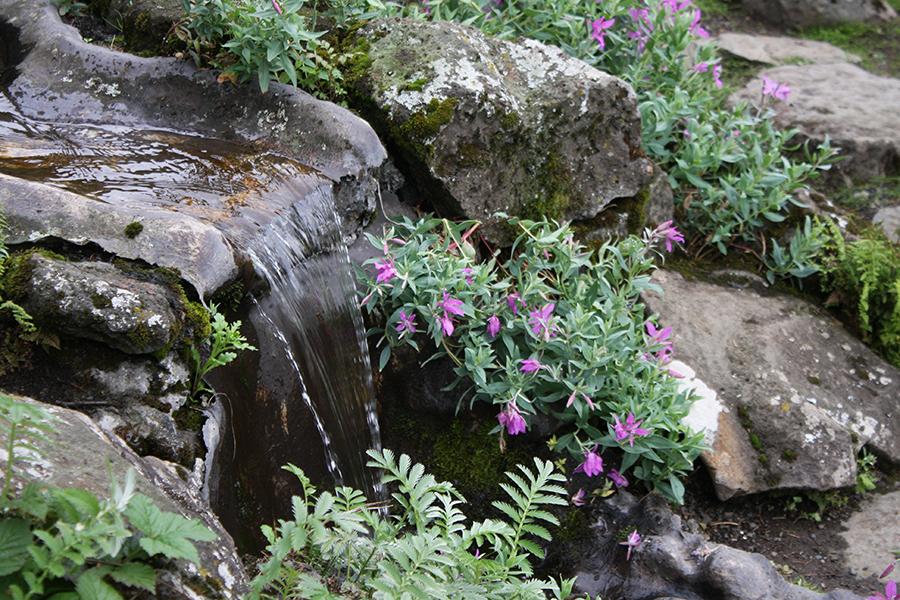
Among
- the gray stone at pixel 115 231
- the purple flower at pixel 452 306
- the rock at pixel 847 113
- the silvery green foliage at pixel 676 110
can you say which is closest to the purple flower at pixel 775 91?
the silvery green foliage at pixel 676 110

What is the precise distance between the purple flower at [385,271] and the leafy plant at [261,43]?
3.11 feet

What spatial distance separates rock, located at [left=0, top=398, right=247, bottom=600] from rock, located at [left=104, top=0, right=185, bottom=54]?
2570mm

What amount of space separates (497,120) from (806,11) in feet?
17.7

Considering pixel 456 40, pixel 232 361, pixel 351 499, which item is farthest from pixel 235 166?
pixel 351 499

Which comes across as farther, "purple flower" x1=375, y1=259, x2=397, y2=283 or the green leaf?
"purple flower" x1=375, y1=259, x2=397, y2=283

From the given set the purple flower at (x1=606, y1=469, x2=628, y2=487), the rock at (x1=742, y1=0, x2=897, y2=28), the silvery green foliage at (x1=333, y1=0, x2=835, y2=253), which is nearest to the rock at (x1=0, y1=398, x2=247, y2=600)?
the purple flower at (x1=606, y1=469, x2=628, y2=487)

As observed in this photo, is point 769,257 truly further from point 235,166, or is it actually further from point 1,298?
point 1,298

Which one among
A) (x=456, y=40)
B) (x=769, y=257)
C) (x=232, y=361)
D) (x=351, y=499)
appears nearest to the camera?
(x=351, y=499)

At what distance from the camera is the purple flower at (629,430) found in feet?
13.0

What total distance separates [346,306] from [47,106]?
1.66 m

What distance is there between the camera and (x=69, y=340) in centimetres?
293

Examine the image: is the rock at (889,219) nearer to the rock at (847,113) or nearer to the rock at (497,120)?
the rock at (847,113)

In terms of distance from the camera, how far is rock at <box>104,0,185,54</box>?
4.55m

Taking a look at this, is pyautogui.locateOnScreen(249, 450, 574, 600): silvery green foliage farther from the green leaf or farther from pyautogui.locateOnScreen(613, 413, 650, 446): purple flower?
pyautogui.locateOnScreen(613, 413, 650, 446): purple flower
